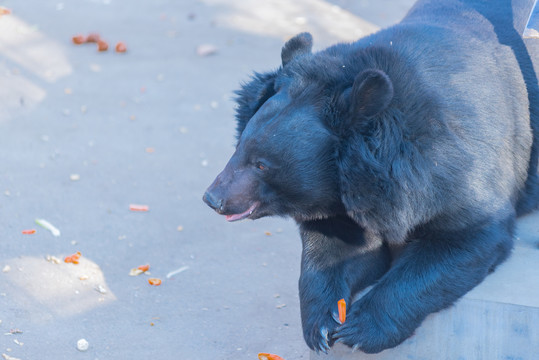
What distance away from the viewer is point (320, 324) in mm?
2951

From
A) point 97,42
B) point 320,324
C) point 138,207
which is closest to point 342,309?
point 320,324

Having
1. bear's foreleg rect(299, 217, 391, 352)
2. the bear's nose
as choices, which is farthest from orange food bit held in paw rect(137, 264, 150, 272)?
the bear's nose

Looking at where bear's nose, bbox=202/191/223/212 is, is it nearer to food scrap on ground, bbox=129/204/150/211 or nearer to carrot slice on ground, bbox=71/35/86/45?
food scrap on ground, bbox=129/204/150/211

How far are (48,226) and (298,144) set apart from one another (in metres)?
2.21

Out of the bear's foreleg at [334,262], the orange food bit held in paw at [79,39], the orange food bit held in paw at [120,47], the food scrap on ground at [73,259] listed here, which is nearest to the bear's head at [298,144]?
the bear's foreleg at [334,262]

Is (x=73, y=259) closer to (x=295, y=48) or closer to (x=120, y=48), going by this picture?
(x=295, y=48)

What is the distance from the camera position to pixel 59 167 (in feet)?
16.7

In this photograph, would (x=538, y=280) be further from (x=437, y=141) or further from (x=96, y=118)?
(x=96, y=118)

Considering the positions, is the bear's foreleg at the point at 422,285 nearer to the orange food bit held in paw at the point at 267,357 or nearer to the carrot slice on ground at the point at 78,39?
the orange food bit held in paw at the point at 267,357

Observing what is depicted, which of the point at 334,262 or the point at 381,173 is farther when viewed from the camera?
the point at 334,262

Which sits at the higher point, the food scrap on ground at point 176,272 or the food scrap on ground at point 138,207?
the food scrap on ground at point 176,272

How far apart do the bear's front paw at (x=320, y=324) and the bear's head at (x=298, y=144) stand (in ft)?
1.35

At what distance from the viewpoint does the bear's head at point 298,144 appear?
2756 mm

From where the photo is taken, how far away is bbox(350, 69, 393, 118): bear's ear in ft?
8.42
